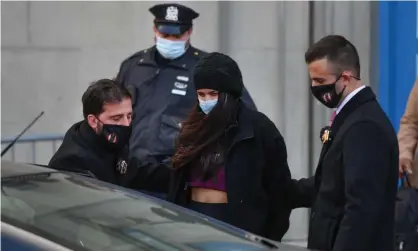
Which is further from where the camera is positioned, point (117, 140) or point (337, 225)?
point (117, 140)

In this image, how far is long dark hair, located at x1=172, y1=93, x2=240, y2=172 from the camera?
4027 mm

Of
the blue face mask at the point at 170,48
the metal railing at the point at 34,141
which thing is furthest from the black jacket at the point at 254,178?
the metal railing at the point at 34,141

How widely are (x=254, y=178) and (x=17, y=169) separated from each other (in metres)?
1.23

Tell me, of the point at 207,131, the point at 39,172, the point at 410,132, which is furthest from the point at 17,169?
the point at 410,132

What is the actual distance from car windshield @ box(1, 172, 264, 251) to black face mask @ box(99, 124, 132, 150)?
66 cm

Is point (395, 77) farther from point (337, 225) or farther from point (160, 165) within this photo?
point (337, 225)

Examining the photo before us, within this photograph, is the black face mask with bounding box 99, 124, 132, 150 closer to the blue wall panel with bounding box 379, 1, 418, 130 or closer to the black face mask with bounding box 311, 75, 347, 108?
the black face mask with bounding box 311, 75, 347, 108

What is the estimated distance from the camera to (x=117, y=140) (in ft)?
13.2

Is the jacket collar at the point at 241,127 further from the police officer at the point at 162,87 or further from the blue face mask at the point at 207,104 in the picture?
the police officer at the point at 162,87

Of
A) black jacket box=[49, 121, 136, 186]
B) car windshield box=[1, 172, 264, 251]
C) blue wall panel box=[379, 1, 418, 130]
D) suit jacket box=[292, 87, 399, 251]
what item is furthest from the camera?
blue wall panel box=[379, 1, 418, 130]

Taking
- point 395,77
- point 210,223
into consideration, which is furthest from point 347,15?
point 210,223

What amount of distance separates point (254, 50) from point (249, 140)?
317 cm

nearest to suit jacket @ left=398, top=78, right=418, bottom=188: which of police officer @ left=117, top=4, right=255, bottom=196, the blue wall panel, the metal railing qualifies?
police officer @ left=117, top=4, right=255, bottom=196

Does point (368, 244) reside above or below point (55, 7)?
below
